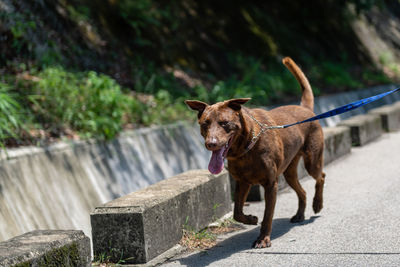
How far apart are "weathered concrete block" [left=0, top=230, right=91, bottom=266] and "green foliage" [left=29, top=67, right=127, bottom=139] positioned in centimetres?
335

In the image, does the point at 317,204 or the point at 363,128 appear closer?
the point at 317,204

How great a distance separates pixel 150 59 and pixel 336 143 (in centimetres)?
469

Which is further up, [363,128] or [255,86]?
[255,86]

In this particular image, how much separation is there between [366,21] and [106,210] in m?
23.8

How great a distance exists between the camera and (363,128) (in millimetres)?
11953

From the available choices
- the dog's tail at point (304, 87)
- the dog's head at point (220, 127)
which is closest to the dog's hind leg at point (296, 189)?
the dog's tail at point (304, 87)

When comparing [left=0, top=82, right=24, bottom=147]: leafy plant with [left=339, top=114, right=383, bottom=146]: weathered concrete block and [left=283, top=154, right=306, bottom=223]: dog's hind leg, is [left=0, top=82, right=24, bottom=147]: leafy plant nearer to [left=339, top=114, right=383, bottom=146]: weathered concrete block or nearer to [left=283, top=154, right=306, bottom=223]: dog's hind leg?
[left=283, top=154, right=306, bottom=223]: dog's hind leg

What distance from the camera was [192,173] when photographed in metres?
6.79

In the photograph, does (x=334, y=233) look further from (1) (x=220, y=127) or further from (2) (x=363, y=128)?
(2) (x=363, y=128)

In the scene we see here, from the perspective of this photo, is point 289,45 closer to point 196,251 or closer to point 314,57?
point 314,57

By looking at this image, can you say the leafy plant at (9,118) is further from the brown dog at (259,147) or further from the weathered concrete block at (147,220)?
the brown dog at (259,147)

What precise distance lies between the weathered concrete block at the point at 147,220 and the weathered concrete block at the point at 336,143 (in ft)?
14.0

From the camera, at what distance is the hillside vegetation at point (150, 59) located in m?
8.28

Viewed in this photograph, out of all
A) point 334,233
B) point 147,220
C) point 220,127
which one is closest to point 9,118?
point 147,220
